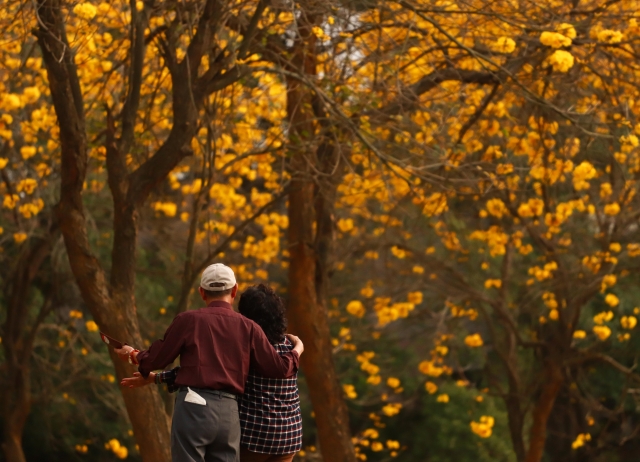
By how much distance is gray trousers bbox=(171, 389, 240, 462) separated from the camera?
161 inches

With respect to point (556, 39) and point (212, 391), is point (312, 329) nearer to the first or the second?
point (556, 39)

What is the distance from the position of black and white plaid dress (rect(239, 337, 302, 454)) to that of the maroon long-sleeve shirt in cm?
11

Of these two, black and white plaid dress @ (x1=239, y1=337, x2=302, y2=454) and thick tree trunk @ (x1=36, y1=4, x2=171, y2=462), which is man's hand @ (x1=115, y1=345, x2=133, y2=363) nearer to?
black and white plaid dress @ (x1=239, y1=337, x2=302, y2=454)

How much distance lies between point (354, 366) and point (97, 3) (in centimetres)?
1153

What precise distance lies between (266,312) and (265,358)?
9.9 inches

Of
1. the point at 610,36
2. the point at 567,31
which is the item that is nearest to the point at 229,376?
the point at 567,31

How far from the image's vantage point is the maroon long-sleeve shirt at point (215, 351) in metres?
4.13

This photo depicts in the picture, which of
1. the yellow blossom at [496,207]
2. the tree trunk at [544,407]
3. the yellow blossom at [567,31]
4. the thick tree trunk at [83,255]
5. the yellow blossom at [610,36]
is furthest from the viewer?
the tree trunk at [544,407]

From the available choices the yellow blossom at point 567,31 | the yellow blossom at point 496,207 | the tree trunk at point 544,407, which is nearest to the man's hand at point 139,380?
the yellow blossom at point 567,31

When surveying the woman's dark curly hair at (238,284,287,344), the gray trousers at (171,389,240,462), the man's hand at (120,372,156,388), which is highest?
the woman's dark curly hair at (238,284,287,344)

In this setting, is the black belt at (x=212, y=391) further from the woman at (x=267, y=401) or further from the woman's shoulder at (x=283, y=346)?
the woman's shoulder at (x=283, y=346)

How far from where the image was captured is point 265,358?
4254 millimetres

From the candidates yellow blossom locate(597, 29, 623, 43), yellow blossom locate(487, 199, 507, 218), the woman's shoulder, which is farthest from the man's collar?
yellow blossom locate(487, 199, 507, 218)

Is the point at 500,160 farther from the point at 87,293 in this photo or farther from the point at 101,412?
the point at 101,412
